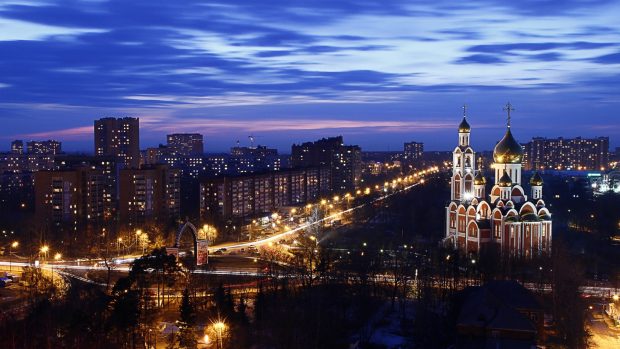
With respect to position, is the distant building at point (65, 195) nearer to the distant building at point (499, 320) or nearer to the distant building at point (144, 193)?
the distant building at point (144, 193)

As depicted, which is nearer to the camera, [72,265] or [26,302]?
[26,302]

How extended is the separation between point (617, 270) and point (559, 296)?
810 centimetres

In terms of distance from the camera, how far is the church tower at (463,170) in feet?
100

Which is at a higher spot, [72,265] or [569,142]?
[569,142]

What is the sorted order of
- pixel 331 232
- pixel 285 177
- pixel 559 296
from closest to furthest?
pixel 559 296 → pixel 331 232 → pixel 285 177

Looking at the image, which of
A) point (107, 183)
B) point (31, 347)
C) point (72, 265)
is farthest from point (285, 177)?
point (31, 347)

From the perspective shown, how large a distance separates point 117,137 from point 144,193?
33.5 metres

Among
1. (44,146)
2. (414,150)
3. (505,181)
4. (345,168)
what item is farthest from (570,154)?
(505,181)

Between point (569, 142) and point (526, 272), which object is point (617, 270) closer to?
point (526, 272)

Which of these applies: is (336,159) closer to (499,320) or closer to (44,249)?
(44,249)

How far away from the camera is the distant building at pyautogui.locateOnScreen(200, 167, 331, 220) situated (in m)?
45.5

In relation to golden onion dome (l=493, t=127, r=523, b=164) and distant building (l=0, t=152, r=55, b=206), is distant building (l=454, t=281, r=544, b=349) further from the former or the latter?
distant building (l=0, t=152, r=55, b=206)

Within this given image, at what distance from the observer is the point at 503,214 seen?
27.0 meters

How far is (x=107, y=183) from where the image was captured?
43875mm
